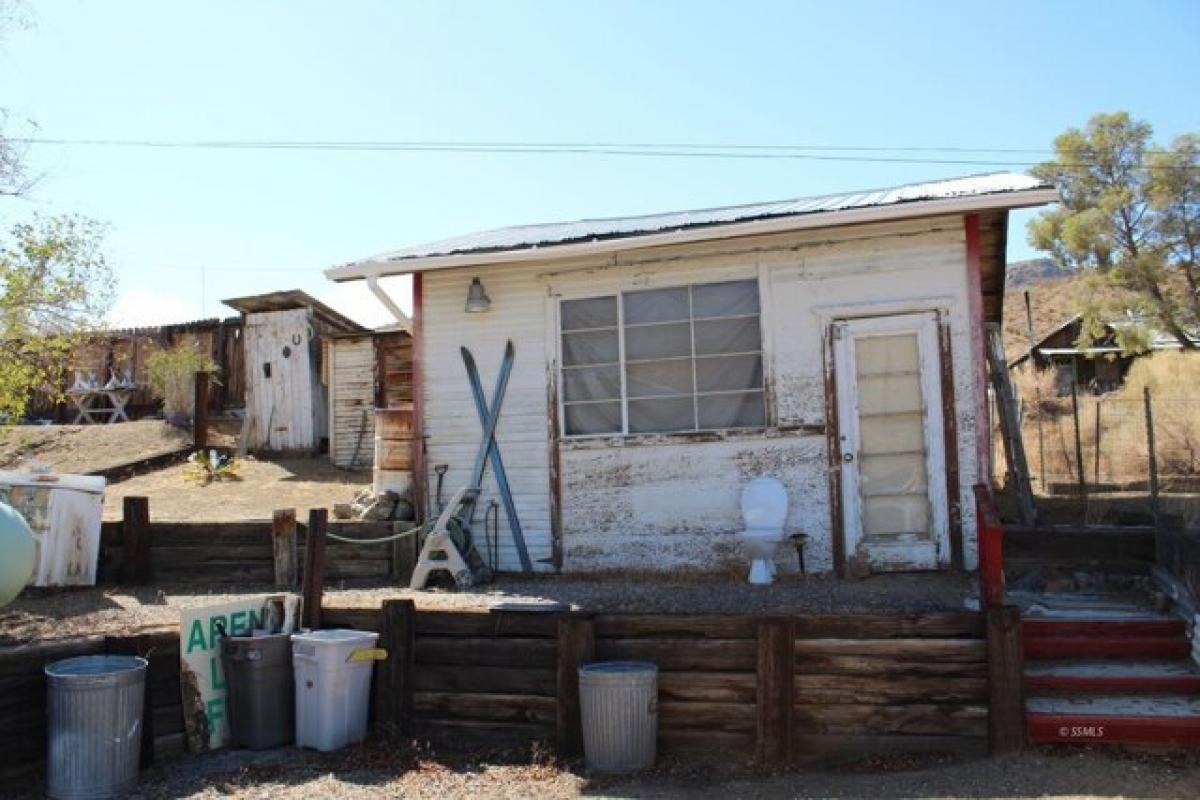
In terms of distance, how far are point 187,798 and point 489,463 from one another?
4719 mm

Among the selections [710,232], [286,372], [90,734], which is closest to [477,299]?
[710,232]

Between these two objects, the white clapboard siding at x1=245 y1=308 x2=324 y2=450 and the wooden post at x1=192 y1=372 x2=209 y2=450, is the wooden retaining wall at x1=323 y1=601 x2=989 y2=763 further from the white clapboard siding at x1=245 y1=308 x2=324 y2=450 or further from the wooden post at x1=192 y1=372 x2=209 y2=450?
the wooden post at x1=192 y1=372 x2=209 y2=450

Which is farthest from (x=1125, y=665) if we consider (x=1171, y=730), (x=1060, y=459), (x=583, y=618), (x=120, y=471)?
(x=120, y=471)

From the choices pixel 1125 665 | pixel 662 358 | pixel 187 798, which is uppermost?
pixel 662 358

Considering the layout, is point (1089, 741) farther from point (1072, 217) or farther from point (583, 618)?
point (1072, 217)

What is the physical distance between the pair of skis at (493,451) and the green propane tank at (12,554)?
389cm

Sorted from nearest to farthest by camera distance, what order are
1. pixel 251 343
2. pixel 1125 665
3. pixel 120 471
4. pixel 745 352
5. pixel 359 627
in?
pixel 1125 665, pixel 359 627, pixel 745 352, pixel 120 471, pixel 251 343

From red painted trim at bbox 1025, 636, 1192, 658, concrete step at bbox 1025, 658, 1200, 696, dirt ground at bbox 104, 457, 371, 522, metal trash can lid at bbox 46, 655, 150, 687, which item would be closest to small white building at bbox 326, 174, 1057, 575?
red painted trim at bbox 1025, 636, 1192, 658

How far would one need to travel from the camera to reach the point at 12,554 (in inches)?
263

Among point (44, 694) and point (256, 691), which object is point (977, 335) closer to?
point (256, 691)

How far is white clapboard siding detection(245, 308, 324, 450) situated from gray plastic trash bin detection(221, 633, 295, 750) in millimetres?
11170

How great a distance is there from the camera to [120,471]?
15.9 meters

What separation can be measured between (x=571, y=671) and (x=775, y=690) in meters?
1.26

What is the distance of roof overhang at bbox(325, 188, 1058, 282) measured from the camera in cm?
805
